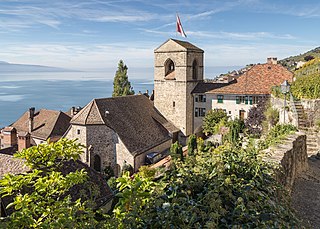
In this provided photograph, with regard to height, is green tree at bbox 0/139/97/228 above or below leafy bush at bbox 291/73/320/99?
below

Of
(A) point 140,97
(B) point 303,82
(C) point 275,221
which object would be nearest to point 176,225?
(C) point 275,221

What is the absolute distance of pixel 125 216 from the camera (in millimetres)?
3654

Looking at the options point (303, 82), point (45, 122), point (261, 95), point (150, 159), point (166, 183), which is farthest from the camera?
point (45, 122)

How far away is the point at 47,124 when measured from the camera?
1307 inches

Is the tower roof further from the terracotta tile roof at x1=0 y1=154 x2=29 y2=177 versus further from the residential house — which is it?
the terracotta tile roof at x1=0 y1=154 x2=29 y2=177

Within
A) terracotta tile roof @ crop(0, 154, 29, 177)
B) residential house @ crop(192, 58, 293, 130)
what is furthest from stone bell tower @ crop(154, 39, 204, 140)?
terracotta tile roof @ crop(0, 154, 29, 177)

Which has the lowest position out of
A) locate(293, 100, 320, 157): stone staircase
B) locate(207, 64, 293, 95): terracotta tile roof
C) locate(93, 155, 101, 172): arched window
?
locate(93, 155, 101, 172): arched window

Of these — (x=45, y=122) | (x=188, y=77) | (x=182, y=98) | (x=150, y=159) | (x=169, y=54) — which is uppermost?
(x=169, y=54)

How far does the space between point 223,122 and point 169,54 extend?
931 cm

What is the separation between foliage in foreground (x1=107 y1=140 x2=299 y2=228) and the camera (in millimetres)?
3586

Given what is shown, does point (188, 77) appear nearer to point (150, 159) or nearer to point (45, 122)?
point (150, 159)

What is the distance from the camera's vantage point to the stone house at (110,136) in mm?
25625

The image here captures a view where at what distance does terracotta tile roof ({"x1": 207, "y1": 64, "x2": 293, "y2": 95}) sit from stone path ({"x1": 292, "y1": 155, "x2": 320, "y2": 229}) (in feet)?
71.3

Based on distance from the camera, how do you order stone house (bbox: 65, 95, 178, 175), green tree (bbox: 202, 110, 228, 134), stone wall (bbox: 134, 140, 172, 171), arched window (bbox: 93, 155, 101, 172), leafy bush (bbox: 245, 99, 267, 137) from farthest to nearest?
green tree (bbox: 202, 110, 228, 134), leafy bush (bbox: 245, 99, 267, 137), arched window (bbox: 93, 155, 101, 172), stone wall (bbox: 134, 140, 172, 171), stone house (bbox: 65, 95, 178, 175)
